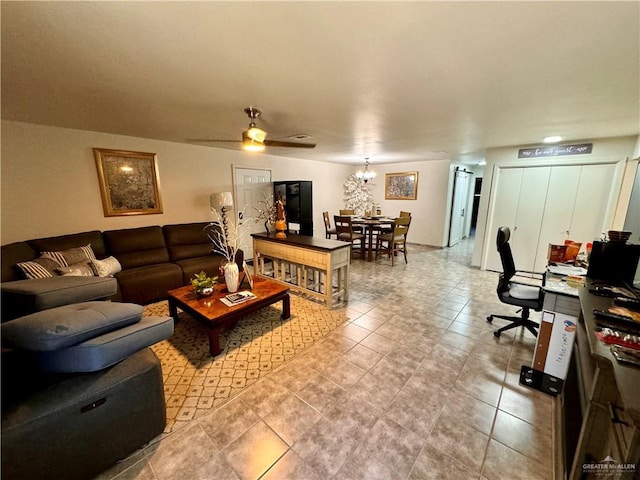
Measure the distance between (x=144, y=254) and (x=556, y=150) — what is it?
6.69 metres

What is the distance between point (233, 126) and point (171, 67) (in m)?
1.46

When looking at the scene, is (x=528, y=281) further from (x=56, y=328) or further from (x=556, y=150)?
(x=56, y=328)

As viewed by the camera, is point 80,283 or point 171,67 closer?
point 80,283

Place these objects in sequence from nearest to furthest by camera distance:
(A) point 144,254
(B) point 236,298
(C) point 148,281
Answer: (B) point 236,298 → (C) point 148,281 → (A) point 144,254

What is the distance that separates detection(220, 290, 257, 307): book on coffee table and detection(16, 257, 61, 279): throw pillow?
5.99 ft

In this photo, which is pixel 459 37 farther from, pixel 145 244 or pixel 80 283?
pixel 145 244

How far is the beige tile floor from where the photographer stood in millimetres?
1359

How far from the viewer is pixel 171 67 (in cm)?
165

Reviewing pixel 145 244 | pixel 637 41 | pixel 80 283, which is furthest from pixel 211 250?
pixel 637 41

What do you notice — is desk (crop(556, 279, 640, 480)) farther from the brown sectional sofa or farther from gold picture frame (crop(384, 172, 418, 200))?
gold picture frame (crop(384, 172, 418, 200))

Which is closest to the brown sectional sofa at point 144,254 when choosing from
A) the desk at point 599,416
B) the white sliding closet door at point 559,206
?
the desk at point 599,416

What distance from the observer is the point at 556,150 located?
13.1 ft

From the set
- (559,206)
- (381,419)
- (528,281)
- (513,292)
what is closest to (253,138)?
(381,419)

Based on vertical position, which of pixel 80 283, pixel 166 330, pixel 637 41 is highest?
pixel 637 41
